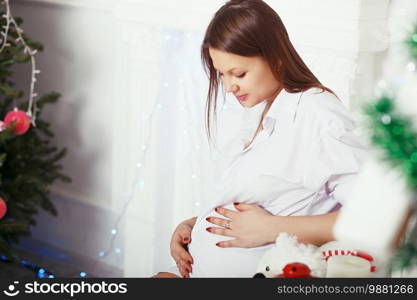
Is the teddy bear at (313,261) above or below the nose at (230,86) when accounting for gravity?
below

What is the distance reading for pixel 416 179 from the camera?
897 millimetres

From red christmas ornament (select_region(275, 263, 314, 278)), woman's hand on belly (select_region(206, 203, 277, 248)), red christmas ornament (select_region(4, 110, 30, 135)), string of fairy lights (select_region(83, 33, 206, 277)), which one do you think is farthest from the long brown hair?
red christmas ornament (select_region(4, 110, 30, 135))

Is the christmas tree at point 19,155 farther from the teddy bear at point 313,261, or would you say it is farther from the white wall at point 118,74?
the teddy bear at point 313,261

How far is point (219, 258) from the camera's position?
151 cm

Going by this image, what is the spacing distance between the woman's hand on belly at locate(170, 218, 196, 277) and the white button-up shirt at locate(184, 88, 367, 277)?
3 cm

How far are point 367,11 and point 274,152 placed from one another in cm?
42

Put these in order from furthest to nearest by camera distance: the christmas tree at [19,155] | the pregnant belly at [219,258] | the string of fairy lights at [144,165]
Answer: the christmas tree at [19,155] → the string of fairy lights at [144,165] → the pregnant belly at [219,258]

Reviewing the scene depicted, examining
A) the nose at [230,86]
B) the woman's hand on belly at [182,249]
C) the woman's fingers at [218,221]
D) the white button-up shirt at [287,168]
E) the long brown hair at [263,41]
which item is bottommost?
the woman's hand on belly at [182,249]

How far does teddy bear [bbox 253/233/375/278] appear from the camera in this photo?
1.28m

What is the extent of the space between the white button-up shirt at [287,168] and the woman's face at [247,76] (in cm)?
3

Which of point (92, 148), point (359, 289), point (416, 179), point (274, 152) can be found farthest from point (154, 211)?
point (416, 179)

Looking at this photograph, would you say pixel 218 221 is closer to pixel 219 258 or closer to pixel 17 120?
pixel 219 258

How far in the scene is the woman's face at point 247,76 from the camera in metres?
1.43

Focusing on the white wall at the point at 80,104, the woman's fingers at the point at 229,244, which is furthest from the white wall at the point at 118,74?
the woman's fingers at the point at 229,244
